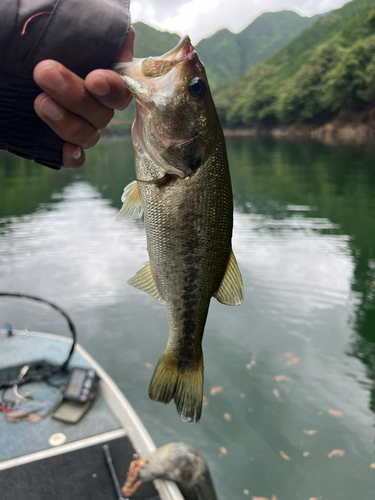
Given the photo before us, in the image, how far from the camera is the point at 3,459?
14.8 ft

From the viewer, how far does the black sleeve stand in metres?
1.60

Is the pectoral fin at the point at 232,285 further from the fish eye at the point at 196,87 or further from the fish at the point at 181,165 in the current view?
the fish eye at the point at 196,87

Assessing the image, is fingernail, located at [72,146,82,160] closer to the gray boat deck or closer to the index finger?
the index finger

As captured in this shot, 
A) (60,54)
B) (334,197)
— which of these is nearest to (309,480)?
(60,54)

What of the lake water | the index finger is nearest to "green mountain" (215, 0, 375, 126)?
the lake water

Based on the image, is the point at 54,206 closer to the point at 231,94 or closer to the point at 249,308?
the point at 249,308

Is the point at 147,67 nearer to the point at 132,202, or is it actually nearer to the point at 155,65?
the point at 155,65

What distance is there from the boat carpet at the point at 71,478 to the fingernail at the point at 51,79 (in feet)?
12.7

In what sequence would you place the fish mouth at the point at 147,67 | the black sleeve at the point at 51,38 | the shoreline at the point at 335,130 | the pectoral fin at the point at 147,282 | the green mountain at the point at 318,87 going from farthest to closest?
the green mountain at the point at 318,87
the shoreline at the point at 335,130
the pectoral fin at the point at 147,282
the fish mouth at the point at 147,67
the black sleeve at the point at 51,38

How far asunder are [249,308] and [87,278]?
17.6 ft

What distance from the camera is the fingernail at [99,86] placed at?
1724mm

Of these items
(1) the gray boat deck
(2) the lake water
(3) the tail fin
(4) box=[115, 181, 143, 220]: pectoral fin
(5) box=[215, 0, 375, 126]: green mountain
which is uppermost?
(5) box=[215, 0, 375, 126]: green mountain

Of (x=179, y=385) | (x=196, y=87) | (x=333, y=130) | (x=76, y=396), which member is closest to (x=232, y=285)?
(x=179, y=385)

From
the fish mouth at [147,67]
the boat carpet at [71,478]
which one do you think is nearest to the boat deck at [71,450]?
the boat carpet at [71,478]
